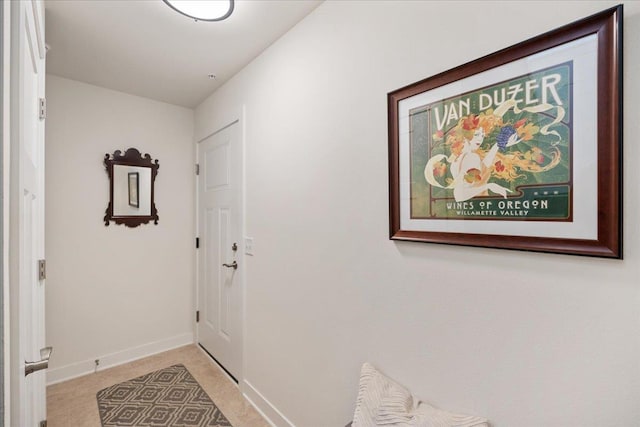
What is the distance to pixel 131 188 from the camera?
281 cm

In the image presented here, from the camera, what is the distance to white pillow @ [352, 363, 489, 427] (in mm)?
991

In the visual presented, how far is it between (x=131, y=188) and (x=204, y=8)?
6.34ft

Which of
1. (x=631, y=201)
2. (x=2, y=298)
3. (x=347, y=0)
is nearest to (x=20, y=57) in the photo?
(x=2, y=298)

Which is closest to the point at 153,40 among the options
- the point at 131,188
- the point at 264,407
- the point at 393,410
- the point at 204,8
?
the point at 204,8

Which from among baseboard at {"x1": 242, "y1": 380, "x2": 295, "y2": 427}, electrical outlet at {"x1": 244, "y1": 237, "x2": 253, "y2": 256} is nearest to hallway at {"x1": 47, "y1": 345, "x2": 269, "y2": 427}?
baseboard at {"x1": 242, "y1": 380, "x2": 295, "y2": 427}

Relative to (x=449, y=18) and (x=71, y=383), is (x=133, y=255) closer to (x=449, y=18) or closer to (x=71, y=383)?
(x=71, y=383)

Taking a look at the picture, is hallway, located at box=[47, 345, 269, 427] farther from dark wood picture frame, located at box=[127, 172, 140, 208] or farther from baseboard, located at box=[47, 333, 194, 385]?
dark wood picture frame, located at box=[127, 172, 140, 208]

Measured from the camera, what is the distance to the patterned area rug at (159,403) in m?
1.96

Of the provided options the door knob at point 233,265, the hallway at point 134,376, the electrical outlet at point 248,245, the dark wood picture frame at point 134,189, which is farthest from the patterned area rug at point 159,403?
the dark wood picture frame at point 134,189

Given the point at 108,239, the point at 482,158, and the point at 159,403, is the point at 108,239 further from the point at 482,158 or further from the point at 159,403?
the point at 482,158

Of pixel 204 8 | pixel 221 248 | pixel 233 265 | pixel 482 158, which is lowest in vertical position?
pixel 233 265

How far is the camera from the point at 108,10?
5.38ft

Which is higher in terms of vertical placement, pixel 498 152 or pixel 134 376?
pixel 498 152

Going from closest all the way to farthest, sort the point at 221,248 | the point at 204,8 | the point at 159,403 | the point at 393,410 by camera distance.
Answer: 1. the point at 393,410
2. the point at 204,8
3. the point at 159,403
4. the point at 221,248
